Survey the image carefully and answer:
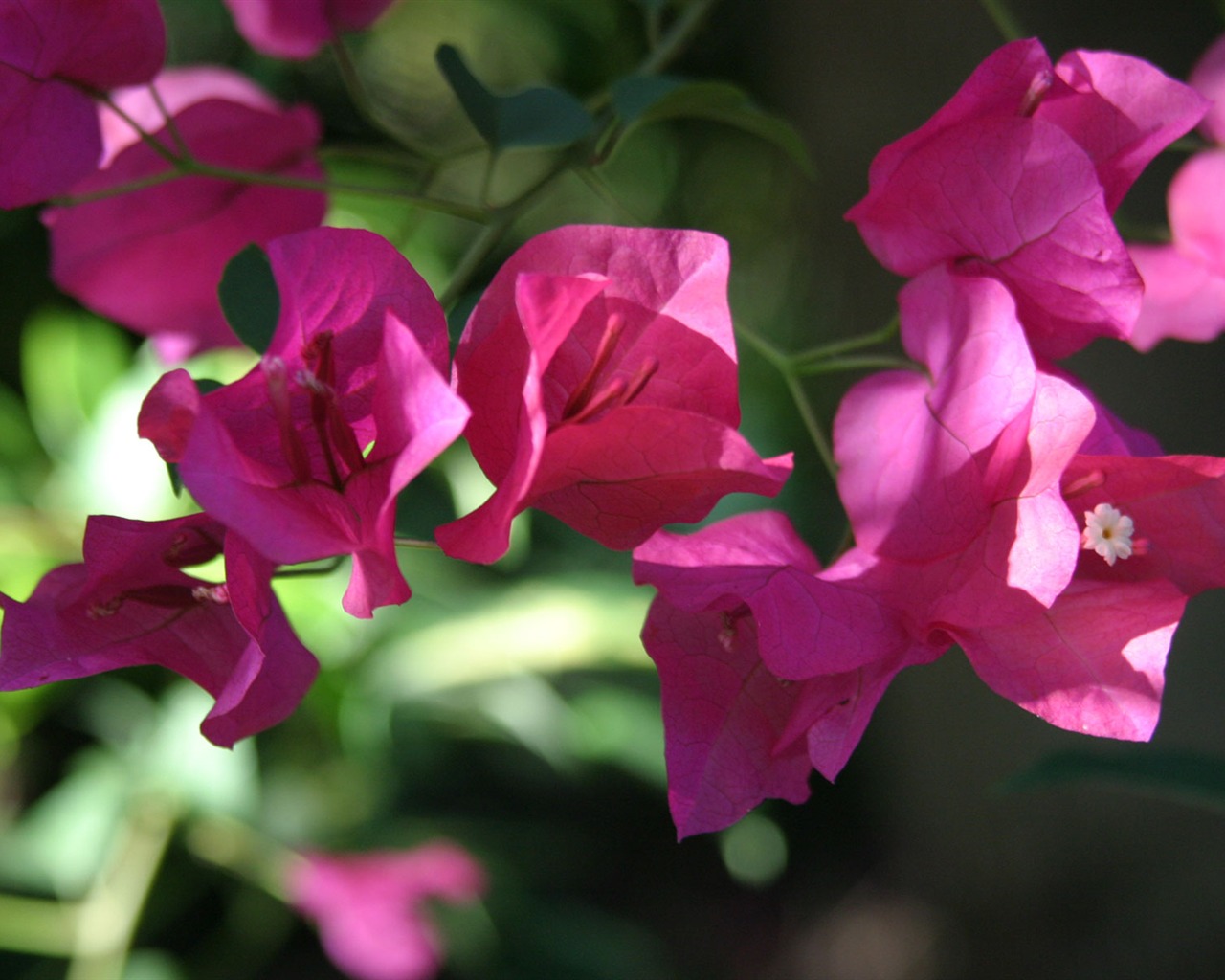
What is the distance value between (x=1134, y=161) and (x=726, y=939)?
5.40 ft

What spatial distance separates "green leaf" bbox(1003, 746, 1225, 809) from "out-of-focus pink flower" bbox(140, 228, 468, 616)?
430mm

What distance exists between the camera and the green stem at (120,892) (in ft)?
3.44

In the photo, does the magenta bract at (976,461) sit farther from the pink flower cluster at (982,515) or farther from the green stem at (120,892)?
the green stem at (120,892)

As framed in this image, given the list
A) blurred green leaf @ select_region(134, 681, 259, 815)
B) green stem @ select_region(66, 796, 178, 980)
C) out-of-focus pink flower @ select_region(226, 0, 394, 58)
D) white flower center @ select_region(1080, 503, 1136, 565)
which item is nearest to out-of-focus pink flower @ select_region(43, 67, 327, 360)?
out-of-focus pink flower @ select_region(226, 0, 394, 58)

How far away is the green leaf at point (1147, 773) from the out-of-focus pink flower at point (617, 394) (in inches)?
14.5

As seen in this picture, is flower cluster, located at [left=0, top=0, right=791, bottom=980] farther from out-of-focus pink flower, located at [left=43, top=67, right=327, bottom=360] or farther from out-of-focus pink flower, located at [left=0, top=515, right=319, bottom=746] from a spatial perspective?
out-of-focus pink flower, located at [left=43, top=67, right=327, bottom=360]

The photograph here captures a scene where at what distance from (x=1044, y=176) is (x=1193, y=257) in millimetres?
193

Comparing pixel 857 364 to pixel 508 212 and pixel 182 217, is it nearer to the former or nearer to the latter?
pixel 508 212

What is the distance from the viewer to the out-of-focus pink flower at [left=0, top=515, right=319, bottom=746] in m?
0.34

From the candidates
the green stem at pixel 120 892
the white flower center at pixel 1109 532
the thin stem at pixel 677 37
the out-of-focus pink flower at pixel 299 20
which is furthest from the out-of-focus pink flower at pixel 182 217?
the green stem at pixel 120 892

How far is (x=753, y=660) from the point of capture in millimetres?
393

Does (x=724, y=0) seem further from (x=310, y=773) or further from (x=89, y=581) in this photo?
(x=89, y=581)

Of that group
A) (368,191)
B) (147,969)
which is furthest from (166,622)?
(147,969)

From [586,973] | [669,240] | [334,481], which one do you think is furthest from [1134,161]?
[586,973]
